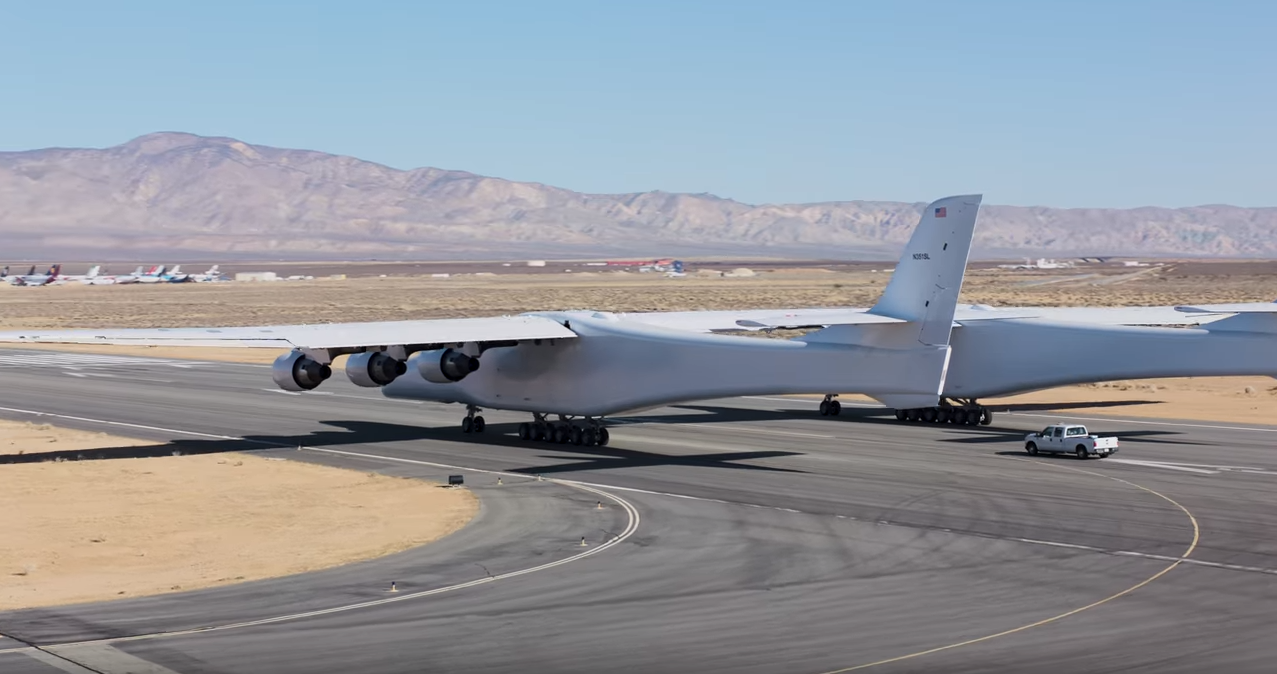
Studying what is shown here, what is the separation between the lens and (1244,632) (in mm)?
19312

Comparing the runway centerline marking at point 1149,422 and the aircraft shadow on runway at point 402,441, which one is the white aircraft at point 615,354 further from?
the runway centerline marking at point 1149,422

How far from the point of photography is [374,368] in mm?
41219

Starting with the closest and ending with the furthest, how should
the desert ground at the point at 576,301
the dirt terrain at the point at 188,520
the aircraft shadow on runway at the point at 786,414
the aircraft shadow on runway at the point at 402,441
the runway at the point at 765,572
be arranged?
the runway at the point at 765,572
the dirt terrain at the point at 188,520
the aircraft shadow on runway at the point at 402,441
the aircraft shadow on runway at the point at 786,414
the desert ground at the point at 576,301

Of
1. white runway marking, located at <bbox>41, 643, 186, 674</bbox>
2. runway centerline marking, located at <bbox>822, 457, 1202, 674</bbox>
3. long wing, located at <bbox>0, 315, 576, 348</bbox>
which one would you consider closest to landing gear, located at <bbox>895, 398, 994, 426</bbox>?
long wing, located at <bbox>0, 315, 576, 348</bbox>

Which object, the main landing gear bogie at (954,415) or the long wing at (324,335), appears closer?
the long wing at (324,335)

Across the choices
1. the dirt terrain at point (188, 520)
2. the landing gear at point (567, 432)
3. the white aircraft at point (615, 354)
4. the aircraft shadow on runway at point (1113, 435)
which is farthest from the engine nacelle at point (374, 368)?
the aircraft shadow on runway at point (1113, 435)

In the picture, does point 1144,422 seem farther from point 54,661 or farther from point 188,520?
point 54,661

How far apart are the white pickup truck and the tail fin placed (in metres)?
5.93

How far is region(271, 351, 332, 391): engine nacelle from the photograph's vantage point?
39531 mm

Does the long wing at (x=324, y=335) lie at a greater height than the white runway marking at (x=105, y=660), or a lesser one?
greater

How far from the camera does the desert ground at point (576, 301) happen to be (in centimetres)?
5953

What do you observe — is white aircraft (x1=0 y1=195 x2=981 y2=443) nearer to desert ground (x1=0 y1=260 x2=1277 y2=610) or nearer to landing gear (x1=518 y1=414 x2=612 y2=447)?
landing gear (x1=518 y1=414 x2=612 y2=447)

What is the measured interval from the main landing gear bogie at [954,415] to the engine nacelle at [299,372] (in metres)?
19.8

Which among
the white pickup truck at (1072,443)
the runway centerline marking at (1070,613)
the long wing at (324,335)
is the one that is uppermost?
the long wing at (324,335)
